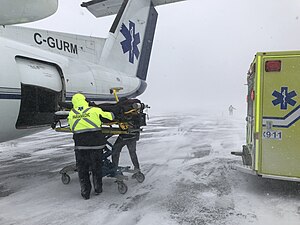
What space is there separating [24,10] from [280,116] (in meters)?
3.76

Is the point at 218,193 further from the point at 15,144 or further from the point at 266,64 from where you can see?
the point at 15,144

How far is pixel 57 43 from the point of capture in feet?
21.8

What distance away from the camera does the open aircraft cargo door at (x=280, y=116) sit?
4.50m

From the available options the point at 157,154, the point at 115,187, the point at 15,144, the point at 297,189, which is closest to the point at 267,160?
the point at 297,189

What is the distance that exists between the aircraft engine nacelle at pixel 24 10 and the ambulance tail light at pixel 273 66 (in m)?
3.12

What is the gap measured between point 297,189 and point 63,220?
3711 millimetres

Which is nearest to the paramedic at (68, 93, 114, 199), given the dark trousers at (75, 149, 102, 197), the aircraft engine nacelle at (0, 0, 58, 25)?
the dark trousers at (75, 149, 102, 197)

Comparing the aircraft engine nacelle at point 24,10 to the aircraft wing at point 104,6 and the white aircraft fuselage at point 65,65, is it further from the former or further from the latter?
the aircraft wing at point 104,6

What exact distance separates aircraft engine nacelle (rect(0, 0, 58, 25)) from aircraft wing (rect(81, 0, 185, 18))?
19.0ft

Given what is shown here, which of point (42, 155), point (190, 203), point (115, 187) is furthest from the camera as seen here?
point (42, 155)

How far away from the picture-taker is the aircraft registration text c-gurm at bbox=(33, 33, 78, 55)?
6.36 metres

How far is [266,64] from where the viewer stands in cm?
463

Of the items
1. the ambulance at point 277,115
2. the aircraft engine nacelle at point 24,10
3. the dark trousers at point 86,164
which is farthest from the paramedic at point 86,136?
the ambulance at point 277,115

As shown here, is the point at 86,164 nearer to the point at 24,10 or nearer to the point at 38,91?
the point at 38,91
